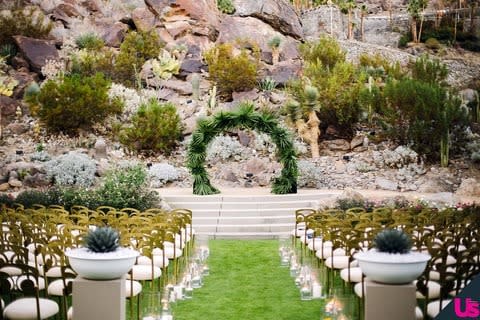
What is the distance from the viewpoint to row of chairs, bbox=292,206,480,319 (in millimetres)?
5797

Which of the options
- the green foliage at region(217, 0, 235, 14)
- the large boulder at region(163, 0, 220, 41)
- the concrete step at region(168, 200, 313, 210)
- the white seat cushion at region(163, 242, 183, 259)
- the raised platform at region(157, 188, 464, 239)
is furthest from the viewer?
the green foliage at region(217, 0, 235, 14)

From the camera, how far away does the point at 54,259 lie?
7.87 meters

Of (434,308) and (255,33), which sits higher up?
(255,33)

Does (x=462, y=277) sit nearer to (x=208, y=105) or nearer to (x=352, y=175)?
(x=352, y=175)

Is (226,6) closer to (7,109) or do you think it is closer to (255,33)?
(255,33)

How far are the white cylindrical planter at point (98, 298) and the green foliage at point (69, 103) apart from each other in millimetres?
16431

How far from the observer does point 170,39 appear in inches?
1152

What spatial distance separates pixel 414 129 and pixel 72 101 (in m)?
A: 10.6

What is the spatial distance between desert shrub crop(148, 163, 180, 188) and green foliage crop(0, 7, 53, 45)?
10941 millimetres

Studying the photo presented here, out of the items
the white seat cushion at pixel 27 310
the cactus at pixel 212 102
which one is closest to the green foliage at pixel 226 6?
the cactus at pixel 212 102

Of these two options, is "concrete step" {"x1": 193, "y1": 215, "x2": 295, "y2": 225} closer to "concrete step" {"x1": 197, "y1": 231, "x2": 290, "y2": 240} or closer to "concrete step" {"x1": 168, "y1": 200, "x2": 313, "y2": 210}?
"concrete step" {"x1": 168, "y1": 200, "x2": 313, "y2": 210}

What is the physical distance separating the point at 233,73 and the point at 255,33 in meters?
5.54

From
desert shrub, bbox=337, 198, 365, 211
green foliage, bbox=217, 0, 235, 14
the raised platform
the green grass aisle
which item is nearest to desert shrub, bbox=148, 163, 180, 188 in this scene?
the raised platform

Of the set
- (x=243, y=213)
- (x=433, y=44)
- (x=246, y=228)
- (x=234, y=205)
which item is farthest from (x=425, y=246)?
(x=433, y=44)
